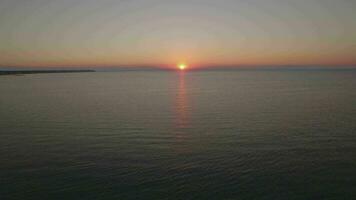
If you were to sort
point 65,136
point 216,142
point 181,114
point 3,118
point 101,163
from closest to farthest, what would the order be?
1. point 101,163
2. point 216,142
3. point 65,136
4. point 3,118
5. point 181,114

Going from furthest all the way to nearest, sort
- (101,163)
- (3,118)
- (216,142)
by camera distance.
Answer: (3,118) → (216,142) → (101,163)

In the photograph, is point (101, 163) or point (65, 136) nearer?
point (101, 163)

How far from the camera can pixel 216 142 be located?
25688 mm

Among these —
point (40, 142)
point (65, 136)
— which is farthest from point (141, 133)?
point (40, 142)

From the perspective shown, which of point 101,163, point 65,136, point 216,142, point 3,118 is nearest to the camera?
point 101,163

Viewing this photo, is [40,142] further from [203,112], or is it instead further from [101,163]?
[203,112]

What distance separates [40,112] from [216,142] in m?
28.8

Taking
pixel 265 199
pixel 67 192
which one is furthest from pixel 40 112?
pixel 265 199

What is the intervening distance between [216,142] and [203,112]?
18.2m

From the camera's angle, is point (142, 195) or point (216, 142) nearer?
point (142, 195)

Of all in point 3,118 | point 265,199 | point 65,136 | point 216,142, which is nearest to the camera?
point 265,199

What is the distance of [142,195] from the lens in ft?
51.1

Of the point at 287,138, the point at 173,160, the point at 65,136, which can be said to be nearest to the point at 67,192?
the point at 173,160

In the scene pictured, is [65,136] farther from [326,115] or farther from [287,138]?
[326,115]
